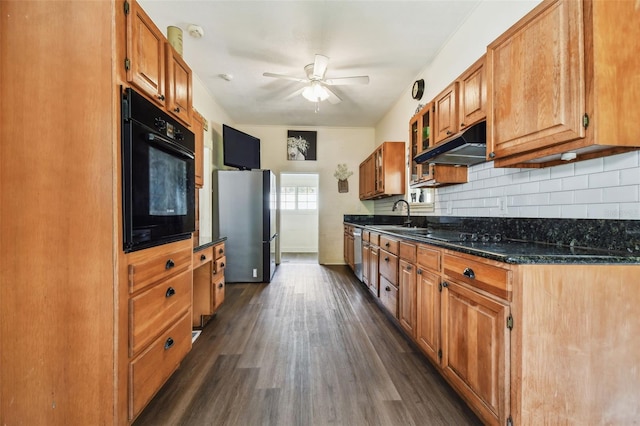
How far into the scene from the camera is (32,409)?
3.82 ft

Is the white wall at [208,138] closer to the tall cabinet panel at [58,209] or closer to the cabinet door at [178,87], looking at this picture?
the cabinet door at [178,87]

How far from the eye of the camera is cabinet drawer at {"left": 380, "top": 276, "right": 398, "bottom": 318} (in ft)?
8.03

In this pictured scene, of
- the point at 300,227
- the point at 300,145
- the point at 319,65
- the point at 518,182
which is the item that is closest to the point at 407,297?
the point at 518,182

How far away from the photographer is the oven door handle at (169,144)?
4.40 feet

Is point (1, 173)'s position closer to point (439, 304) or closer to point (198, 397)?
point (198, 397)

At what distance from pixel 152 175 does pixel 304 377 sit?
1.55 m

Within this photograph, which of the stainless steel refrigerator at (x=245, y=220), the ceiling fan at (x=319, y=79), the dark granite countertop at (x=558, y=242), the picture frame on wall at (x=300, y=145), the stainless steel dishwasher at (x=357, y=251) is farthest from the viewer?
the picture frame on wall at (x=300, y=145)

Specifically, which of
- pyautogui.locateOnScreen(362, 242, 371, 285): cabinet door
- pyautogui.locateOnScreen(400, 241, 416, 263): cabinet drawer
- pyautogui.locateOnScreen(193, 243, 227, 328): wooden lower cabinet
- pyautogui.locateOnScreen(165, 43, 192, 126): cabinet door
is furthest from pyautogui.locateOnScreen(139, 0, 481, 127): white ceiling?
pyautogui.locateOnScreen(362, 242, 371, 285): cabinet door

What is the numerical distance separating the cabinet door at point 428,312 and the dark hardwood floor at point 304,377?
0.62 feet

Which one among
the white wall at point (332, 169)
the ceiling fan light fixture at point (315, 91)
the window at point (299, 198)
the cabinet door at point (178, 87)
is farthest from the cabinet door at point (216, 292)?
the window at point (299, 198)

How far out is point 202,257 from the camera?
2.34m

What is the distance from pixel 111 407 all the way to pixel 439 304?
177 centimetres

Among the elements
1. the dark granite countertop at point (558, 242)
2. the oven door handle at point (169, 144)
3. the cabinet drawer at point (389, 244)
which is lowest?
the cabinet drawer at point (389, 244)

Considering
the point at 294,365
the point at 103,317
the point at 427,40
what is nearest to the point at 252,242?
the point at 294,365
